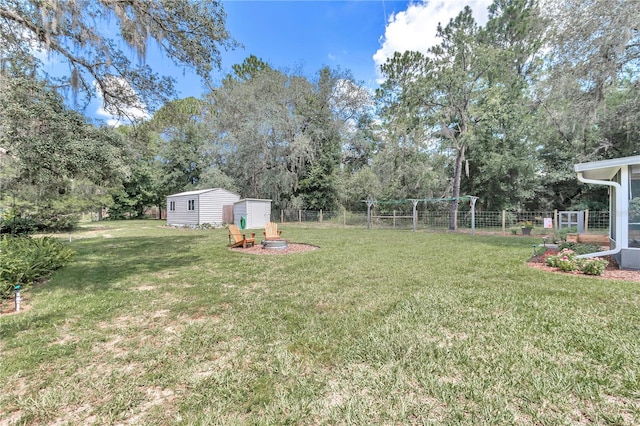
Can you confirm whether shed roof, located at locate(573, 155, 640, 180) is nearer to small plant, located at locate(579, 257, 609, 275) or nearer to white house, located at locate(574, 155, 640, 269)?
white house, located at locate(574, 155, 640, 269)

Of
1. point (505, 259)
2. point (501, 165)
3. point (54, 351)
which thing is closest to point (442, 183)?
point (501, 165)

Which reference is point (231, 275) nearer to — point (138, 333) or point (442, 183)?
point (138, 333)

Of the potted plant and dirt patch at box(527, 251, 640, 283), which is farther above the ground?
the potted plant

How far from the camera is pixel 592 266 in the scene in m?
4.90

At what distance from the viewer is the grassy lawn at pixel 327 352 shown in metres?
1.81

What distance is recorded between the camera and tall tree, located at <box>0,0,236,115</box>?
16.4ft

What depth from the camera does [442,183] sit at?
18891mm

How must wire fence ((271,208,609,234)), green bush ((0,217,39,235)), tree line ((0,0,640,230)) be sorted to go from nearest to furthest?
1. tree line ((0,0,640,230))
2. green bush ((0,217,39,235))
3. wire fence ((271,208,609,234))

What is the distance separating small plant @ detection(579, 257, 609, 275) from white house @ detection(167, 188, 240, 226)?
16568 mm

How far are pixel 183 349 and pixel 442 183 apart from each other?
63.1 feet

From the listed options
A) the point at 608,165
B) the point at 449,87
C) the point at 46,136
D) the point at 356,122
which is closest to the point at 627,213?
the point at 608,165

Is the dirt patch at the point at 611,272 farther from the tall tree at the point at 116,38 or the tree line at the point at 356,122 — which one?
the tall tree at the point at 116,38

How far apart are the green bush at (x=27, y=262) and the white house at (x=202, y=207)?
982 centimetres

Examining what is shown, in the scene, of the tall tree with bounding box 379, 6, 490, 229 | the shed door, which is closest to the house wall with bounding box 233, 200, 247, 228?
the shed door
